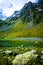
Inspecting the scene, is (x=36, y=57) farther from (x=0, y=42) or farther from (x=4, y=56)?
(x=0, y=42)

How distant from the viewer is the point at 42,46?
9453 millimetres

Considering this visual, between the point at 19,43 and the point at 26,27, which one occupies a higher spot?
the point at 19,43

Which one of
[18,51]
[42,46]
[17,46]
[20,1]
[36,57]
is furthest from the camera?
[20,1]

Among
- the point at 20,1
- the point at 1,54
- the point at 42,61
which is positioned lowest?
the point at 42,61

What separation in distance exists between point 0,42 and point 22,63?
9.76 feet

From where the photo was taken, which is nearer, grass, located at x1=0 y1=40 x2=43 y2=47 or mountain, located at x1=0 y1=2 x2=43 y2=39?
grass, located at x1=0 y1=40 x2=43 y2=47

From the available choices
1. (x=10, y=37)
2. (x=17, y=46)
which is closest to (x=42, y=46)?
(x=17, y=46)

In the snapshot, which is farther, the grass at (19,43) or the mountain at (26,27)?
the mountain at (26,27)

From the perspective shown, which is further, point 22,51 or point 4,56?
point 22,51

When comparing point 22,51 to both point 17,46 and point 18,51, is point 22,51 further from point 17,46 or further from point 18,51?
point 17,46

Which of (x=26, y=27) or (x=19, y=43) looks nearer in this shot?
(x=19, y=43)

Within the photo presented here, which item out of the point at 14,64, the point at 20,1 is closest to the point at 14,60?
the point at 14,64

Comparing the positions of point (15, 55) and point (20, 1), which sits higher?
point (20, 1)

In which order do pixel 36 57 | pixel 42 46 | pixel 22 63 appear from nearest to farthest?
1. pixel 22 63
2. pixel 36 57
3. pixel 42 46
